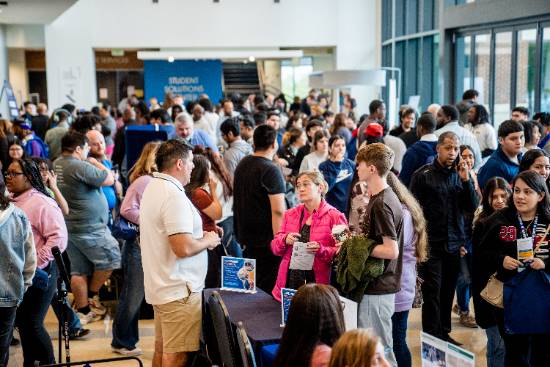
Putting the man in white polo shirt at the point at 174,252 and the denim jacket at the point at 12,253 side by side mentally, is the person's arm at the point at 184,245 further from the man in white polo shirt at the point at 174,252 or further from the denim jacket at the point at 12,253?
the denim jacket at the point at 12,253

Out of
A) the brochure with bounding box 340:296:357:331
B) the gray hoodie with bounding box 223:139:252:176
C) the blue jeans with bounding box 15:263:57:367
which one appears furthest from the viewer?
the gray hoodie with bounding box 223:139:252:176

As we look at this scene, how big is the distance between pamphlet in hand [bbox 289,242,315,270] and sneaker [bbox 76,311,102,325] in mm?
2745

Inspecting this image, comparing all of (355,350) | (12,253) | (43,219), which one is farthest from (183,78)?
(355,350)

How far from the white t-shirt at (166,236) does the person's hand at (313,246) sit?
24.1 inches

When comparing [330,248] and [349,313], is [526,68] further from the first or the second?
[349,313]

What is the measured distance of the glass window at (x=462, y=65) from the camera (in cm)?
1202

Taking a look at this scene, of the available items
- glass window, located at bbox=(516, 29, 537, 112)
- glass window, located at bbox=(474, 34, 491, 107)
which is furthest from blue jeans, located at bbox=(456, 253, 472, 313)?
glass window, located at bbox=(474, 34, 491, 107)

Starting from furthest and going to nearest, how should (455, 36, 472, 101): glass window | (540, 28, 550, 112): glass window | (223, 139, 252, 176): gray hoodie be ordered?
→ (455, 36, 472, 101): glass window → (540, 28, 550, 112): glass window → (223, 139, 252, 176): gray hoodie

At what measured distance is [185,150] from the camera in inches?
153

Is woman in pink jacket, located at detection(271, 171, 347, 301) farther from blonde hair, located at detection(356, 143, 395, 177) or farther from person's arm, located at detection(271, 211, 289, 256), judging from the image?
blonde hair, located at detection(356, 143, 395, 177)

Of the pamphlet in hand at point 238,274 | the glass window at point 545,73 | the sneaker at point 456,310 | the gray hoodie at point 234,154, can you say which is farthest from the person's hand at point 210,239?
the glass window at point 545,73

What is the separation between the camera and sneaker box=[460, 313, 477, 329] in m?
5.98

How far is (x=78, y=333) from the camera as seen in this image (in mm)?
5930

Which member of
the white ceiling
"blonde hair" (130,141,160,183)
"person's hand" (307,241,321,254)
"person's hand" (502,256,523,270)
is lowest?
"person's hand" (502,256,523,270)
